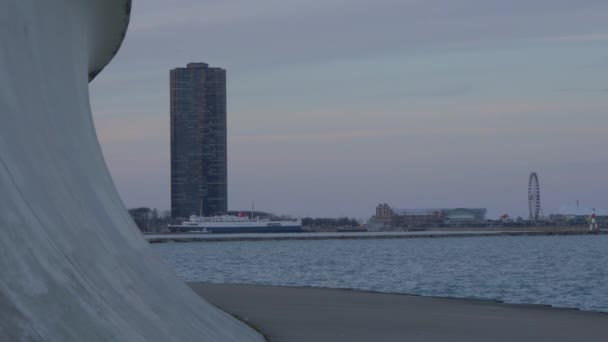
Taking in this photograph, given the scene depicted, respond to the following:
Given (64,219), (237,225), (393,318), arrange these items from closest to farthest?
(64,219) → (393,318) → (237,225)

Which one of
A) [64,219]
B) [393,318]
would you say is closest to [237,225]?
[393,318]

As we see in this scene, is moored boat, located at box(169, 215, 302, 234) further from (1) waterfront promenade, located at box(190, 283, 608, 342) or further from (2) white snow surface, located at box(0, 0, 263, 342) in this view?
(2) white snow surface, located at box(0, 0, 263, 342)

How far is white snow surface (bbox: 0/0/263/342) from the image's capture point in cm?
671

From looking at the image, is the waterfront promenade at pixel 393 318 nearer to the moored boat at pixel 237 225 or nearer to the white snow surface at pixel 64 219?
the white snow surface at pixel 64 219

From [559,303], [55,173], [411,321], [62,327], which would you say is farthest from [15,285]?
[559,303]

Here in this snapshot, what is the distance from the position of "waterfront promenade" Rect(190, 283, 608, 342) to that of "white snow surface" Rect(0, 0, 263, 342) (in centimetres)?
450

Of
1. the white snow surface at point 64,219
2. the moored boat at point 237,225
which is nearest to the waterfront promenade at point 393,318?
the white snow surface at point 64,219

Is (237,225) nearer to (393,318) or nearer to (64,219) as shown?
(393,318)

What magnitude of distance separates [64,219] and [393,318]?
1262 centimetres

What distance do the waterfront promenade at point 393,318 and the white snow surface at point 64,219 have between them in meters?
4.50

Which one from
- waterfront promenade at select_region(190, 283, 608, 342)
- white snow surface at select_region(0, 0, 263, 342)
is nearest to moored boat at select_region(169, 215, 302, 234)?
waterfront promenade at select_region(190, 283, 608, 342)

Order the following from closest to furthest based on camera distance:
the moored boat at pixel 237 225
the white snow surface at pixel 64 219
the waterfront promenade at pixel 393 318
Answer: the white snow surface at pixel 64 219 < the waterfront promenade at pixel 393 318 < the moored boat at pixel 237 225

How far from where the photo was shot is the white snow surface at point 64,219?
671 centimetres

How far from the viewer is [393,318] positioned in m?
20.1
